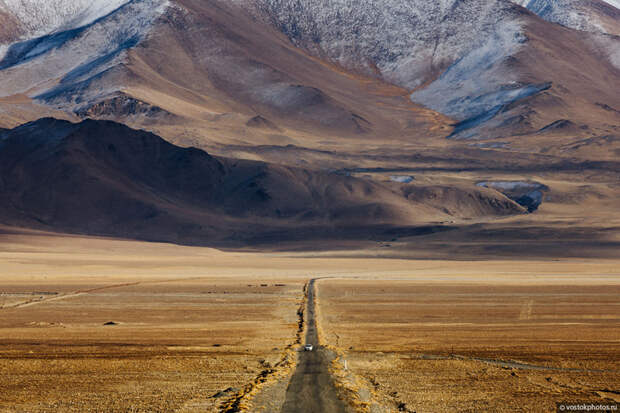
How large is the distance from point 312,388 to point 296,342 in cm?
894

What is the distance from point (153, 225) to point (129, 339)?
343 ft

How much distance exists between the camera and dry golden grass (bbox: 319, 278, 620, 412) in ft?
62.4

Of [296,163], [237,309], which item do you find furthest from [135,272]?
[296,163]

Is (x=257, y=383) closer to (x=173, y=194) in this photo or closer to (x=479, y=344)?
(x=479, y=344)

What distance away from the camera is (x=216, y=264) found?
9138 centimetres

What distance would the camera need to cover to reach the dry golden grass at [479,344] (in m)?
19.0

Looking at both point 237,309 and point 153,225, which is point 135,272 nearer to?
point 237,309

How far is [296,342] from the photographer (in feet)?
94.1

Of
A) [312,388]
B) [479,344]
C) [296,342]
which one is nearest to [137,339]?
[296,342]

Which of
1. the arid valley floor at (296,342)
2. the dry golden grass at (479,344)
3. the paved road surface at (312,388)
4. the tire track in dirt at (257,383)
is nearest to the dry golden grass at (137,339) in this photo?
the arid valley floor at (296,342)

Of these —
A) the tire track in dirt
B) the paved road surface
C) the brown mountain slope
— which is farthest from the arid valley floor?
the brown mountain slope

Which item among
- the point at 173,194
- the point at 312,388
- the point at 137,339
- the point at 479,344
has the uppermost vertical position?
the point at 173,194

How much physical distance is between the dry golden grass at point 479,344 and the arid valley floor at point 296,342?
0.07 meters

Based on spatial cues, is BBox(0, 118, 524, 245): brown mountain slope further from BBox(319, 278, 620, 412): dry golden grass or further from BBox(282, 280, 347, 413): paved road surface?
BBox(282, 280, 347, 413): paved road surface
